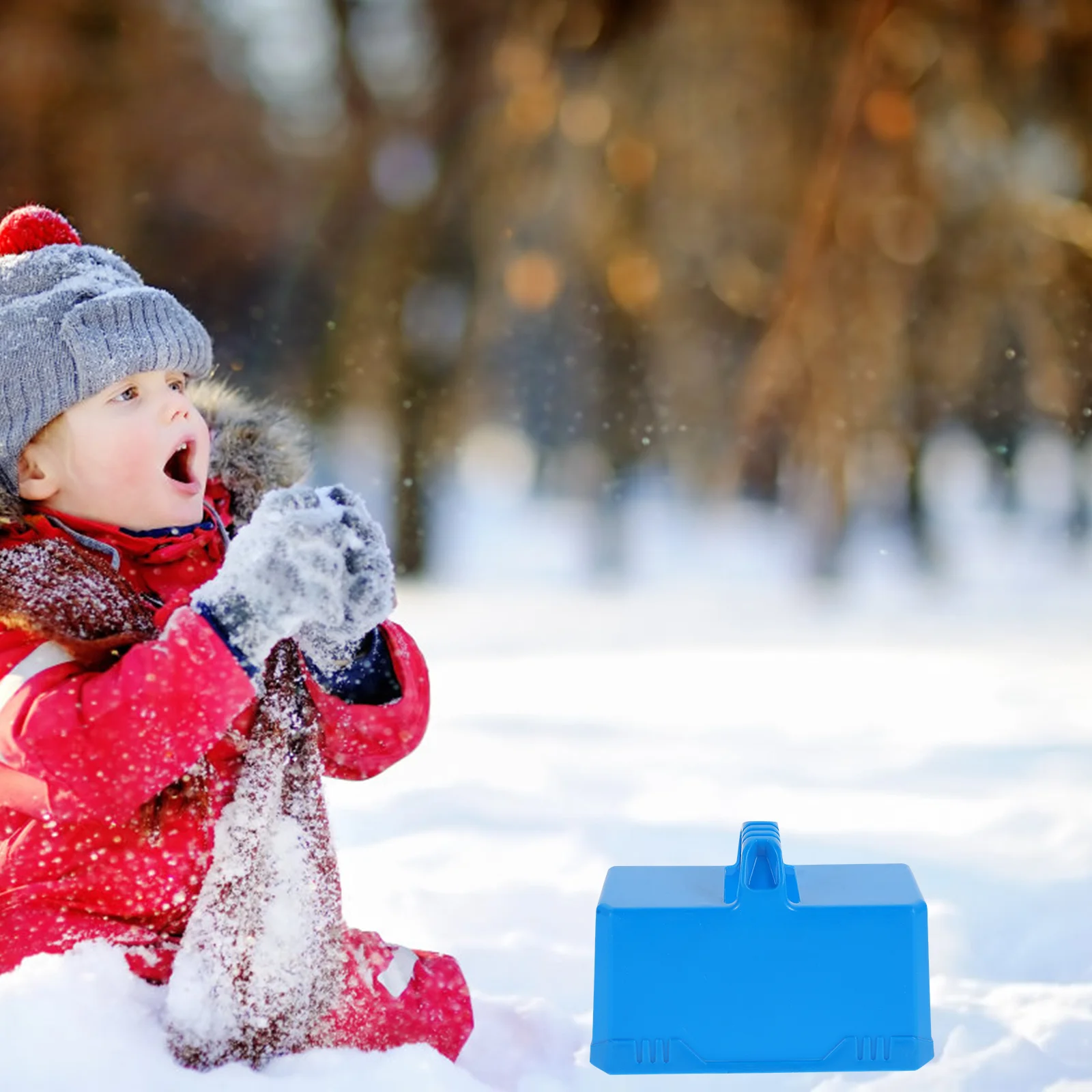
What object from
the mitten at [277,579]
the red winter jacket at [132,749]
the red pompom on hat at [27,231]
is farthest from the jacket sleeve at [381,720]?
the red pompom on hat at [27,231]

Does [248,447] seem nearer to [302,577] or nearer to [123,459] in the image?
[123,459]

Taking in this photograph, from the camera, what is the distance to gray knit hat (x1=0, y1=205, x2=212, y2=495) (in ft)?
3.67

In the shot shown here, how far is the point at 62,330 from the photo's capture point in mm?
1127

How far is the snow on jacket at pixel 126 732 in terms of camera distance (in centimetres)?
97

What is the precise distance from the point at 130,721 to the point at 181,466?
0.98ft

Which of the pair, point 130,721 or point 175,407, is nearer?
point 130,721

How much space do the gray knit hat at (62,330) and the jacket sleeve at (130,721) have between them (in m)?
0.26

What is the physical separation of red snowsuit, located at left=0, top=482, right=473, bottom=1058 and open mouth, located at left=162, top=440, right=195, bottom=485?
5 cm

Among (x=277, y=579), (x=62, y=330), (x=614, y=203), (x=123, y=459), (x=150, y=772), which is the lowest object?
(x=150, y=772)

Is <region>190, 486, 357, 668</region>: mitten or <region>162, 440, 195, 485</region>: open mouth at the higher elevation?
<region>162, 440, 195, 485</region>: open mouth

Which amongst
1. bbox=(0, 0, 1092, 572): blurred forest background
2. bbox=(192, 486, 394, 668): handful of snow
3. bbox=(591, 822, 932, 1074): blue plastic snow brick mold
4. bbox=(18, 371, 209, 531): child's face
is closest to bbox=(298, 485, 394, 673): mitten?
bbox=(192, 486, 394, 668): handful of snow

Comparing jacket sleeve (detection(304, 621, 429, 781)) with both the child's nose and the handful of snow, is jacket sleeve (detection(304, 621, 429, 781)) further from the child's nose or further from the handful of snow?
the child's nose

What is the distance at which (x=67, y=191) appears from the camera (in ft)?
16.1

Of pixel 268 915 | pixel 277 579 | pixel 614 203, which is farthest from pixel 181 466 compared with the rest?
pixel 614 203
